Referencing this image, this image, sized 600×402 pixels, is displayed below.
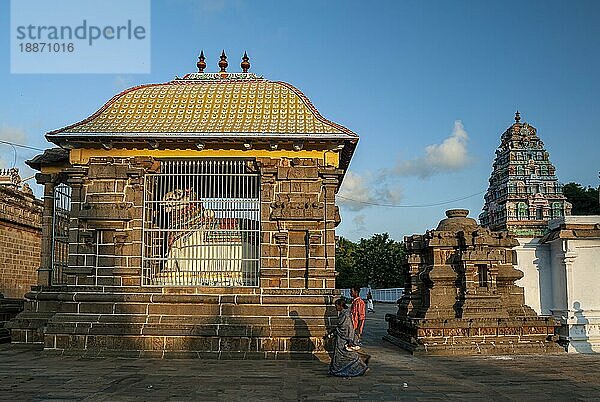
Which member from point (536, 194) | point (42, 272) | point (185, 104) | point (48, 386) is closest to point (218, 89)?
point (185, 104)

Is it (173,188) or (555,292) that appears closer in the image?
(173,188)

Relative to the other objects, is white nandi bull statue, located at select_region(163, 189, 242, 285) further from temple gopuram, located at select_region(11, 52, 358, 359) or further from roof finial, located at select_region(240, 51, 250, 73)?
roof finial, located at select_region(240, 51, 250, 73)

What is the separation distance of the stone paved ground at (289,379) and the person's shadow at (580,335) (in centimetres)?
111

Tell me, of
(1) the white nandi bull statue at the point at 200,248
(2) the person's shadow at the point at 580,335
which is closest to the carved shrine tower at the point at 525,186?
(2) the person's shadow at the point at 580,335

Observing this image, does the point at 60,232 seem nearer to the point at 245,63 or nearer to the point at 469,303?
the point at 245,63

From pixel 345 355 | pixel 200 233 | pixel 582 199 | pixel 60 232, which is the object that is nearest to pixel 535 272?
pixel 345 355

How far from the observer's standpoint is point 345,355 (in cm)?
1046

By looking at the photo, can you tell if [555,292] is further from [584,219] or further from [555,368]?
[555,368]

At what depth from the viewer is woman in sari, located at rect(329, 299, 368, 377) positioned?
409 inches

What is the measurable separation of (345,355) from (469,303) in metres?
4.90

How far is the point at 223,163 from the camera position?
1365 cm

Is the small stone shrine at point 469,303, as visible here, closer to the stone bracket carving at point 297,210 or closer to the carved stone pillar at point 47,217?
the stone bracket carving at point 297,210

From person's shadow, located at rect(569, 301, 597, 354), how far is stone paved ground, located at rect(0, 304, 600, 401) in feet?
3.65

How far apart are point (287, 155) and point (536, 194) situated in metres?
41.2
